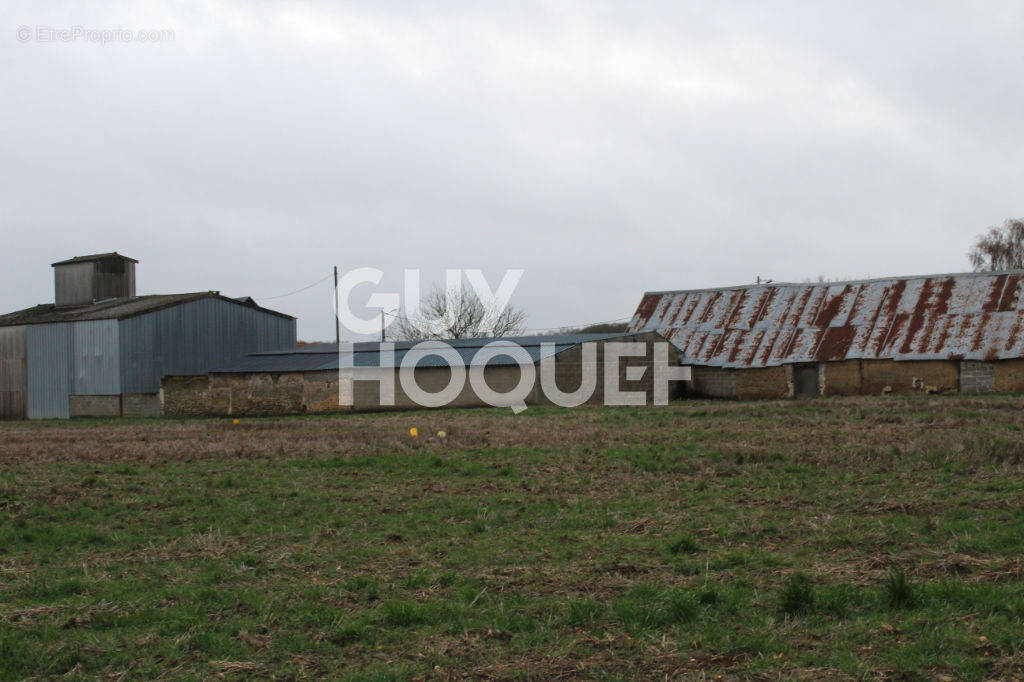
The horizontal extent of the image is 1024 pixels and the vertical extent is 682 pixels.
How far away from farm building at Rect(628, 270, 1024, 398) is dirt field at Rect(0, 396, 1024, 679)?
812 inches

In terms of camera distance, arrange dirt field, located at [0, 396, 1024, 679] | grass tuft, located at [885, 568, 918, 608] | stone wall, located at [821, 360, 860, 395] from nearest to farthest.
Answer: dirt field, located at [0, 396, 1024, 679] → grass tuft, located at [885, 568, 918, 608] → stone wall, located at [821, 360, 860, 395]

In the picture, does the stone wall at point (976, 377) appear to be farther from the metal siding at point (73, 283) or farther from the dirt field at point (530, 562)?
the metal siding at point (73, 283)

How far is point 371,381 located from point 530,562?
31478 mm

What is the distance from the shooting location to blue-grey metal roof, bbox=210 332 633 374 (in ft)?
126

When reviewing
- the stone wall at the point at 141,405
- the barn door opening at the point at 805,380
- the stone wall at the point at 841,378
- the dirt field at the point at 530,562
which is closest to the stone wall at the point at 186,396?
the stone wall at the point at 141,405

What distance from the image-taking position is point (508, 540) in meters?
10.0

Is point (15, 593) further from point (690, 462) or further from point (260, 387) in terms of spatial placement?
point (260, 387)

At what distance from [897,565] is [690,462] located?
675 centimetres

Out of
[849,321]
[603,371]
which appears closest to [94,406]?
[603,371]

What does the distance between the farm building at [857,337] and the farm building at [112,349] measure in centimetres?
2453

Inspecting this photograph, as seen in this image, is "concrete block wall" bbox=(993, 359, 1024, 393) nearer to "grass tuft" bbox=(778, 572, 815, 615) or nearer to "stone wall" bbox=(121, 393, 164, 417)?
"grass tuft" bbox=(778, 572, 815, 615)

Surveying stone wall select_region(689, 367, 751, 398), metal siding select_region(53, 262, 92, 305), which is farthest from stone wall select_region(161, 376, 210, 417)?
stone wall select_region(689, 367, 751, 398)

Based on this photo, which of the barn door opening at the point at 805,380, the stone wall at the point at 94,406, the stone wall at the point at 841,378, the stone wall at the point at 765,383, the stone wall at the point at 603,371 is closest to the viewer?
the stone wall at the point at 603,371

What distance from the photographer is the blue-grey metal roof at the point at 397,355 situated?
38.3 m
